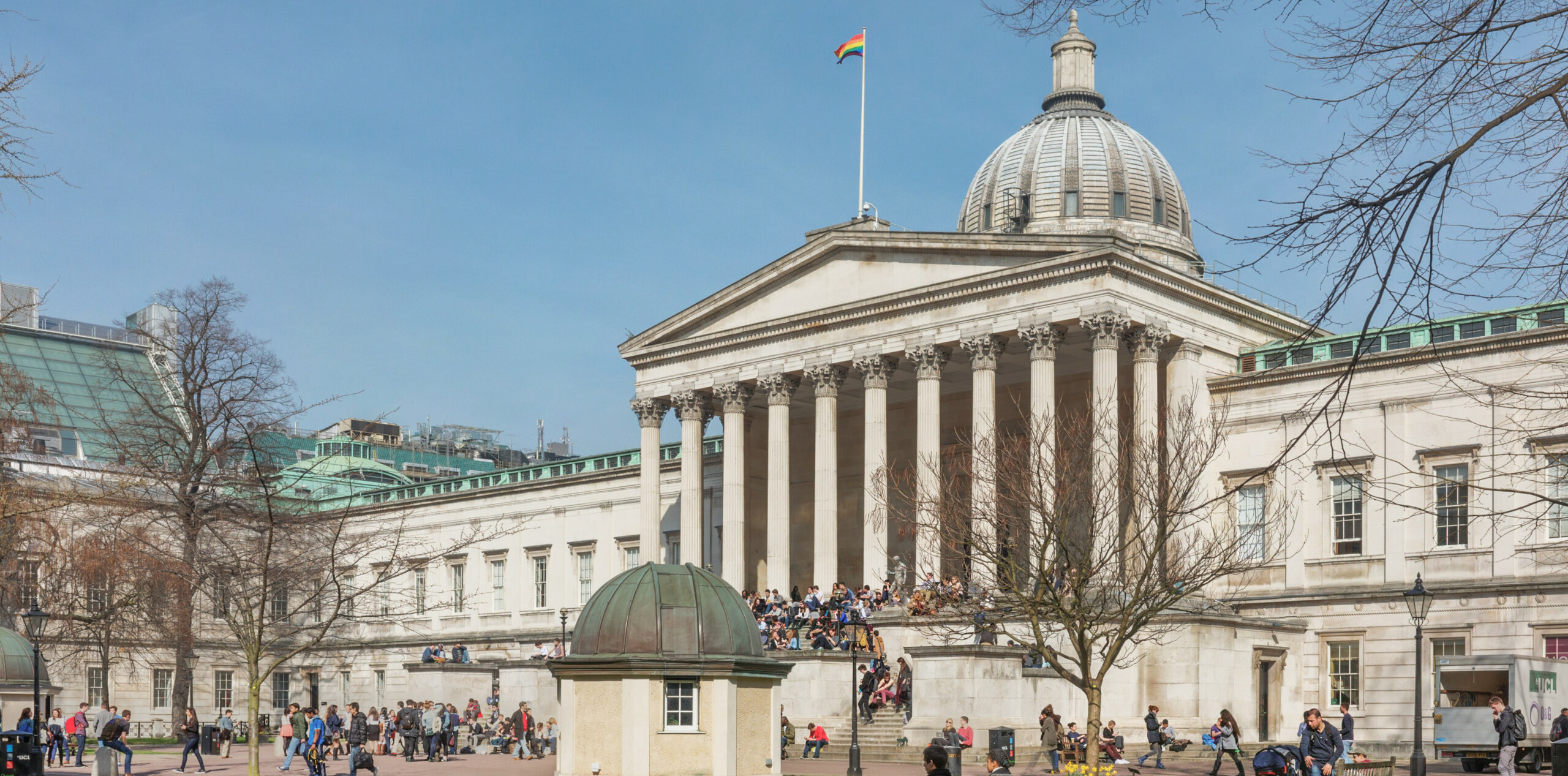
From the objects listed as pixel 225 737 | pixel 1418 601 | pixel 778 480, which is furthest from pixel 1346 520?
pixel 225 737

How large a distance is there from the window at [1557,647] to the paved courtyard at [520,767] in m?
4.36

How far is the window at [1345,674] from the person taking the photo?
47.7m

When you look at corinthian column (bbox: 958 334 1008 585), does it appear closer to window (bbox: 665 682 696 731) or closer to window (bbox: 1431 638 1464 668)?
window (bbox: 665 682 696 731)

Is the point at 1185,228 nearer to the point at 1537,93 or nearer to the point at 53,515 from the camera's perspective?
the point at 53,515

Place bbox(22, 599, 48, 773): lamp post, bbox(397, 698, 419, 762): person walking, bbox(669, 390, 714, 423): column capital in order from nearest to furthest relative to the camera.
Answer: bbox(22, 599, 48, 773): lamp post → bbox(397, 698, 419, 762): person walking → bbox(669, 390, 714, 423): column capital

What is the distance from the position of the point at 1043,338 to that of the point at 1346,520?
10.3 meters

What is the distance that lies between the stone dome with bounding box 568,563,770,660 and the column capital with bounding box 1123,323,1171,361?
84.9 feet

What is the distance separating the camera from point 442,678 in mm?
58469

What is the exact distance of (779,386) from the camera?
5750 centimetres

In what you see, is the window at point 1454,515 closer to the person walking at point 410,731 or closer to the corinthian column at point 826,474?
the corinthian column at point 826,474

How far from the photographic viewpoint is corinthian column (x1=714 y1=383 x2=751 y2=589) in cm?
5828

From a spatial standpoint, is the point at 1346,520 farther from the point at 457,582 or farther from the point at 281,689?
the point at 281,689

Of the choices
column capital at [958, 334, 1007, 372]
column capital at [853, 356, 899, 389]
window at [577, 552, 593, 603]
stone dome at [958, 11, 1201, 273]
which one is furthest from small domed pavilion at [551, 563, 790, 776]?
window at [577, 552, 593, 603]

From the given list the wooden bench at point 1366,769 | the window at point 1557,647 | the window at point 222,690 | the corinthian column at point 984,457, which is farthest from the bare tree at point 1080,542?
the window at point 222,690
